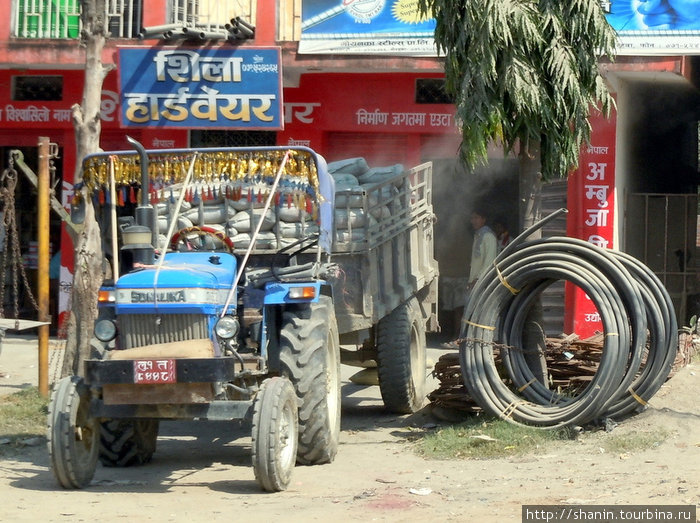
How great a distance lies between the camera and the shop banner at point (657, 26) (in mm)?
13906

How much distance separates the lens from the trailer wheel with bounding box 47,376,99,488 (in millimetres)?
7117

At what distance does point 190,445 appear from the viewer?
9352mm

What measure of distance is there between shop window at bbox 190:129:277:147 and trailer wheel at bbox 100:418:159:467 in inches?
331

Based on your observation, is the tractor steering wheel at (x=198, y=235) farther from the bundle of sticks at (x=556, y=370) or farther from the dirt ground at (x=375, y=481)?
the bundle of sticks at (x=556, y=370)

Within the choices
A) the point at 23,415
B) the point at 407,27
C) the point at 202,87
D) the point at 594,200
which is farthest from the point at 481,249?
the point at 23,415

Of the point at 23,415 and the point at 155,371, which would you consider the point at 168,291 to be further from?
the point at 23,415

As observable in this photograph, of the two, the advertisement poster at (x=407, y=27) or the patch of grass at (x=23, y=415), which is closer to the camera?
the patch of grass at (x=23, y=415)

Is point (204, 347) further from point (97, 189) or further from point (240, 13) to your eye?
point (240, 13)

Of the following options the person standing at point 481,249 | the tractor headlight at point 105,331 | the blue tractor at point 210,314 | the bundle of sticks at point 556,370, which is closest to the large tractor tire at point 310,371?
the blue tractor at point 210,314

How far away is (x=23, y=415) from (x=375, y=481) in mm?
4029

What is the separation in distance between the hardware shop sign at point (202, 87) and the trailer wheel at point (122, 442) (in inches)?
298

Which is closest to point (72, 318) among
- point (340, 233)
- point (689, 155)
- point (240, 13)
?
point (340, 233)

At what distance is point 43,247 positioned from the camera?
419 inches

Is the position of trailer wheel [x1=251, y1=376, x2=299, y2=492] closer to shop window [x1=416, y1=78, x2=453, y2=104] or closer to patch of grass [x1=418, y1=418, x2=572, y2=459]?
patch of grass [x1=418, y1=418, x2=572, y2=459]
